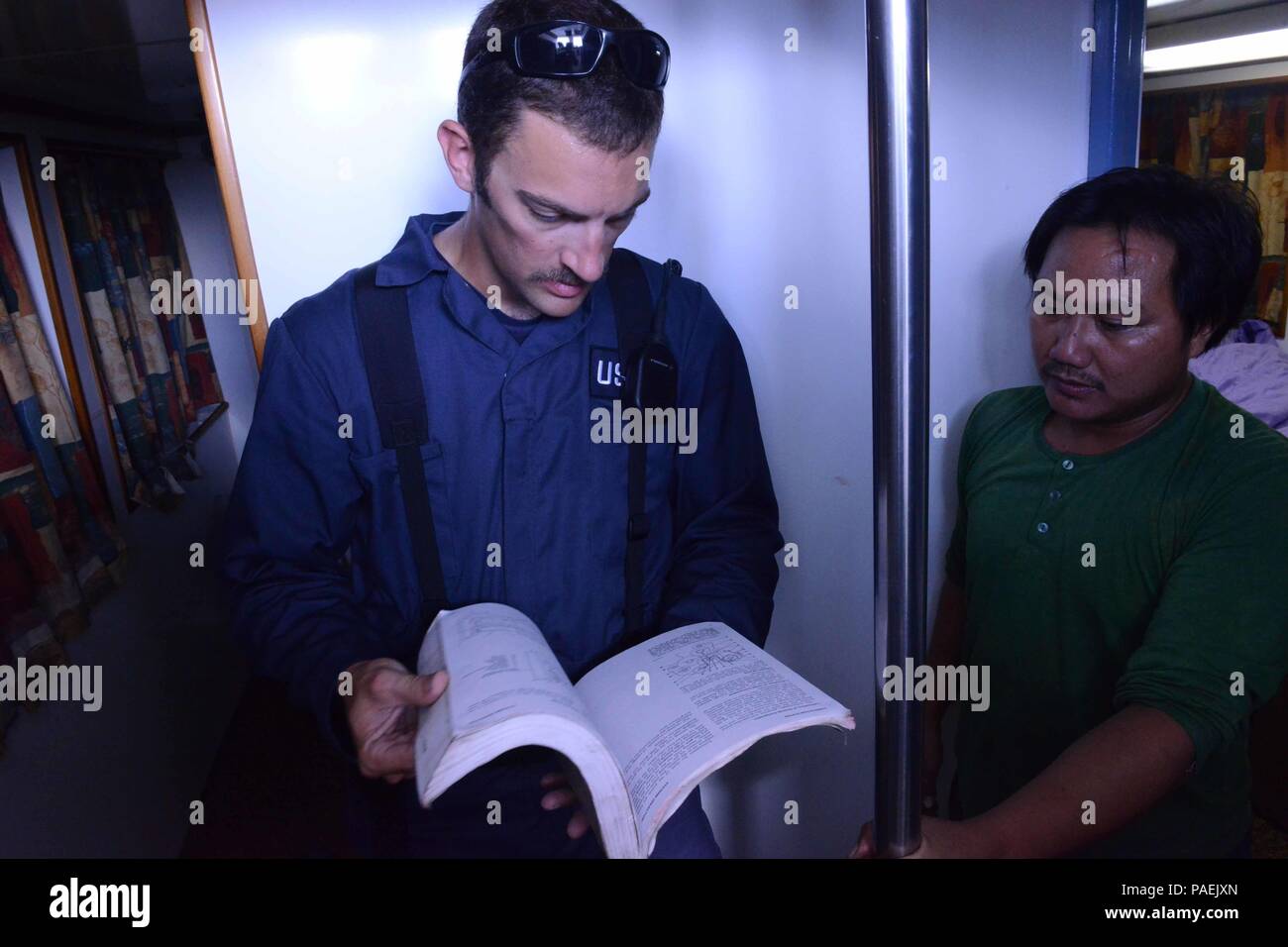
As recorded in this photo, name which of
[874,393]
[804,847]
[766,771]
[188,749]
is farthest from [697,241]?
[188,749]

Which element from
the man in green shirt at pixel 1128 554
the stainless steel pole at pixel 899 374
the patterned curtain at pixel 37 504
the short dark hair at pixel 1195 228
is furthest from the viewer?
the patterned curtain at pixel 37 504

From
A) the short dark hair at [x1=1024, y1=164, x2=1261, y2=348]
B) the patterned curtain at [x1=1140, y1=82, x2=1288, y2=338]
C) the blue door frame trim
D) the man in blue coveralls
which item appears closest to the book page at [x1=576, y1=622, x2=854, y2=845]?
the man in blue coveralls

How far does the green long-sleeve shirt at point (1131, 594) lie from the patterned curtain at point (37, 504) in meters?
1.74

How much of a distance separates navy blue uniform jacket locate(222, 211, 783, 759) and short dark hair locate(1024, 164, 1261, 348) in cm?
46

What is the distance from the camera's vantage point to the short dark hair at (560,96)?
0.80 meters

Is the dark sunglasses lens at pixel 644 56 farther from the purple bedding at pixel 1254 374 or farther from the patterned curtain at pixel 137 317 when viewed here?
the patterned curtain at pixel 137 317

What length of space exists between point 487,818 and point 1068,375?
83 centimetres

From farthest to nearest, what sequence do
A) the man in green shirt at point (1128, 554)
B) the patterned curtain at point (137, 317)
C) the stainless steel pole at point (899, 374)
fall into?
the patterned curtain at point (137, 317), the man in green shirt at point (1128, 554), the stainless steel pole at point (899, 374)

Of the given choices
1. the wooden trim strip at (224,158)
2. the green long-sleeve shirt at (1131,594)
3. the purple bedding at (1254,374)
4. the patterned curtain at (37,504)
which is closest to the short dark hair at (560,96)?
the wooden trim strip at (224,158)

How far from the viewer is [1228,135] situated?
1.60m

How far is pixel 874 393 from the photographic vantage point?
1.64ft

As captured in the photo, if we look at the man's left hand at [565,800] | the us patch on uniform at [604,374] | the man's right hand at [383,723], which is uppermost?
the us patch on uniform at [604,374]

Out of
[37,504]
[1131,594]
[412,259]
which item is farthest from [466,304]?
[37,504]
